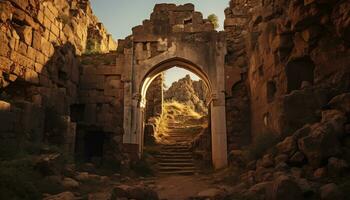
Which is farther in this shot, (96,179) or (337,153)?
(96,179)

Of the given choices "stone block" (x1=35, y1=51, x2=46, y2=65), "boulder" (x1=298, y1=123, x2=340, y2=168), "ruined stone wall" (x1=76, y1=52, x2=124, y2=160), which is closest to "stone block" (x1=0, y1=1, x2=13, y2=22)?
"stone block" (x1=35, y1=51, x2=46, y2=65)

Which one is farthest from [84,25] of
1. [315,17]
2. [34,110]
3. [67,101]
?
[315,17]

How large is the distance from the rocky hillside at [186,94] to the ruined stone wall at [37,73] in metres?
18.1

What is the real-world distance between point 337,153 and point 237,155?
3.92 m

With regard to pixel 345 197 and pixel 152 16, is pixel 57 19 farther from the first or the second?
pixel 345 197

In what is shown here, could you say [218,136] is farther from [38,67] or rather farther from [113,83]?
[38,67]

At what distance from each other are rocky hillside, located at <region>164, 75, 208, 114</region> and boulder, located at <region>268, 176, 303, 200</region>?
24.1m

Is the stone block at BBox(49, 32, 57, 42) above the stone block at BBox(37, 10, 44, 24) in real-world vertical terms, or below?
below

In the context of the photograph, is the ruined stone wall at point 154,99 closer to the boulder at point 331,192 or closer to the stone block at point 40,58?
the stone block at point 40,58

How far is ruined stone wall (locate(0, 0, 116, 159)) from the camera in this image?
6.71 metres

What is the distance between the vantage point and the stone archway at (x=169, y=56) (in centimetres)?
1020

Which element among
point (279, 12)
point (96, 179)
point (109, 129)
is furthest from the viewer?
point (109, 129)

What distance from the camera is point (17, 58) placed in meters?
7.13

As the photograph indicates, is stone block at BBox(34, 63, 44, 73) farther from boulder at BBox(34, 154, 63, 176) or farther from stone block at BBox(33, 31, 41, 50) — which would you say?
boulder at BBox(34, 154, 63, 176)
